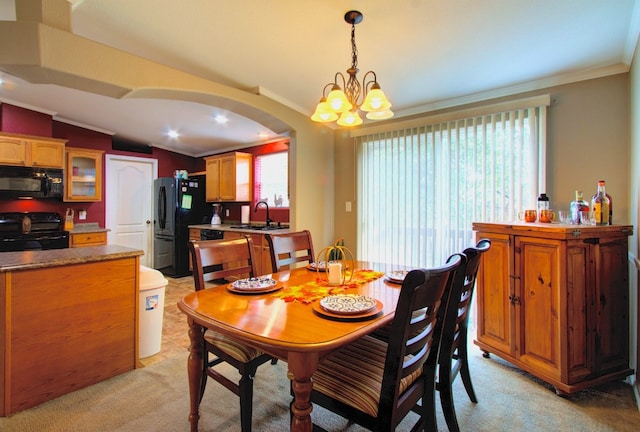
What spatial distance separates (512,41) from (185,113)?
378 cm

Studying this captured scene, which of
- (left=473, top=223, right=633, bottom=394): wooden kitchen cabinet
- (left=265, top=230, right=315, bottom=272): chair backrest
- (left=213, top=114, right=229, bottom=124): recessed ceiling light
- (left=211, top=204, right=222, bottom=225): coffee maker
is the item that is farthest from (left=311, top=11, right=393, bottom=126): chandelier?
(left=211, top=204, right=222, bottom=225): coffee maker

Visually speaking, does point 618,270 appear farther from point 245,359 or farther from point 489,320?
point 245,359

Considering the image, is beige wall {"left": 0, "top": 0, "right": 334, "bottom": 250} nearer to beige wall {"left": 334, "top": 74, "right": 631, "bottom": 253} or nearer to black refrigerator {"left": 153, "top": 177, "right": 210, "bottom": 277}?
beige wall {"left": 334, "top": 74, "right": 631, "bottom": 253}

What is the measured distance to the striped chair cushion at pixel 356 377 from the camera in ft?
3.81

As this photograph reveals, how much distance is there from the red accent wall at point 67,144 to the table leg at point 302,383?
5.37m

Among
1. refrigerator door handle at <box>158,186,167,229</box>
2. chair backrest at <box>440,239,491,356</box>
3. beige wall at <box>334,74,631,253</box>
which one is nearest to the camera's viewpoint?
chair backrest at <box>440,239,491,356</box>

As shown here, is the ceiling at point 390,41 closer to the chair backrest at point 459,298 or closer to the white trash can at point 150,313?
the chair backrest at point 459,298

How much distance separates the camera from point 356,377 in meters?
1.25

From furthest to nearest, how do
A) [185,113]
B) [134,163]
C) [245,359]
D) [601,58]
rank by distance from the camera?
[134,163]
[185,113]
[601,58]
[245,359]

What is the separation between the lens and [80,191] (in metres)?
4.91

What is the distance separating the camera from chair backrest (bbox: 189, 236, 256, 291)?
67.7 inches

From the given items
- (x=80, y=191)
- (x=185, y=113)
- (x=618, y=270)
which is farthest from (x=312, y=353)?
(x=80, y=191)

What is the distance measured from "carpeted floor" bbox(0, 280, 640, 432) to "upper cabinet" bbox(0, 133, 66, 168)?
3.72 meters

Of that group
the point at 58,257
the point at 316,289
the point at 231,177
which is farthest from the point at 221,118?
the point at 316,289
